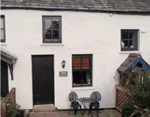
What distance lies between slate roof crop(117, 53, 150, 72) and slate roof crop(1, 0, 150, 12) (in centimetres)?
223

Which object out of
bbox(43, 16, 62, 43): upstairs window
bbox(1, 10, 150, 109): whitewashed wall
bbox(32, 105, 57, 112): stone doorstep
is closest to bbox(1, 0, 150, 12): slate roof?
bbox(1, 10, 150, 109): whitewashed wall

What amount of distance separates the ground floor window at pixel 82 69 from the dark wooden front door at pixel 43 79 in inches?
42.7

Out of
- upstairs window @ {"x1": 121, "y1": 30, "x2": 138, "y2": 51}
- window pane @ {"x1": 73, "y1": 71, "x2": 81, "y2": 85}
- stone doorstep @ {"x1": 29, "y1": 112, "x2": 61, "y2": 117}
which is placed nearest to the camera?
stone doorstep @ {"x1": 29, "y1": 112, "x2": 61, "y2": 117}

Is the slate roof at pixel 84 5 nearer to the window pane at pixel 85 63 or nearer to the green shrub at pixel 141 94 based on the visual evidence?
the window pane at pixel 85 63

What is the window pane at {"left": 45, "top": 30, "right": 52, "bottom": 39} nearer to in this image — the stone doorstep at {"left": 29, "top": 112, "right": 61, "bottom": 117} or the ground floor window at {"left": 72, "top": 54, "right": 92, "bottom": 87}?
the ground floor window at {"left": 72, "top": 54, "right": 92, "bottom": 87}

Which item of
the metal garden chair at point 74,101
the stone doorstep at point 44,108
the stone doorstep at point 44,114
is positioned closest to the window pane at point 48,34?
the metal garden chair at point 74,101

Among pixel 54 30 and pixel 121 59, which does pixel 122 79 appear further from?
pixel 54 30

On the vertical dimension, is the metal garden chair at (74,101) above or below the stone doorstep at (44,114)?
above

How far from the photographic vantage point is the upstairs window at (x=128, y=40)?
1037cm

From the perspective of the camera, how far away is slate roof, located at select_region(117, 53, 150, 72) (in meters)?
9.31

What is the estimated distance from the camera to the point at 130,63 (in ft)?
31.0

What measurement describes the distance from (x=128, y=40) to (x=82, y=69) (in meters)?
2.71

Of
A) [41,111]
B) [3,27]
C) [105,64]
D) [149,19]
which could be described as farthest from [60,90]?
[149,19]

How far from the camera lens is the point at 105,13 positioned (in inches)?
390
